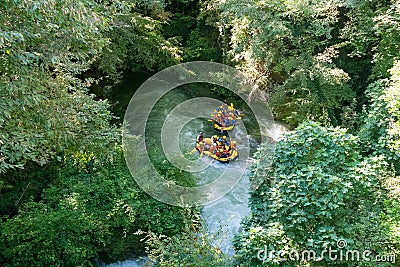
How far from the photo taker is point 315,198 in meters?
4.49

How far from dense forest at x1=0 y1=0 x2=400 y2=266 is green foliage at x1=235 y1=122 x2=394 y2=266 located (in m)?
0.02

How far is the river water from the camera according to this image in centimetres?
662

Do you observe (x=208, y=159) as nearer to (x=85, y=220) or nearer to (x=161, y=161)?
(x=161, y=161)

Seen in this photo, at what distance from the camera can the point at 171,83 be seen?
1216cm

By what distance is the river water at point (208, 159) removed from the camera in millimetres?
6617

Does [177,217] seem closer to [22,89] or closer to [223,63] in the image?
[22,89]

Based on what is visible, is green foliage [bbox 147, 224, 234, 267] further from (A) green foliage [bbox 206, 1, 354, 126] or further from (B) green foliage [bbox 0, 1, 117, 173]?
(A) green foliage [bbox 206, 1, 354, 126]

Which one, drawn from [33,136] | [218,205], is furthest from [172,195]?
[33,136]

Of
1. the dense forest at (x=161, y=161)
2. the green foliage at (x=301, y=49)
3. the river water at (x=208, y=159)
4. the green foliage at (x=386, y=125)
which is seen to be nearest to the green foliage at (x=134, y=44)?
the dense forest at (x=161, y=161)

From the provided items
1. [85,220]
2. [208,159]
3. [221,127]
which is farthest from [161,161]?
[221,127]

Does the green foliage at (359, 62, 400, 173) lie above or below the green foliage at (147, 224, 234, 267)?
above

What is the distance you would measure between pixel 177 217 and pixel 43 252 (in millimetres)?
2299

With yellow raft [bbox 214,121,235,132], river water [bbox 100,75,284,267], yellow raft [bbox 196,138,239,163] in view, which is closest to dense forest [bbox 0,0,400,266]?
river water [bbox 100,75,284,267]

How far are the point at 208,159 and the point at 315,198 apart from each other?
15.2ft
